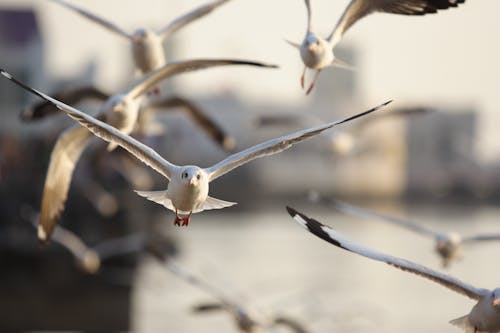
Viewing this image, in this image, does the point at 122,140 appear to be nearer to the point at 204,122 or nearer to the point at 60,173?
the point at 60,173

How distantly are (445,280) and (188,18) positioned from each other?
3.93 meters

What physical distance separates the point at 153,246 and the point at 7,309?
15510 mm

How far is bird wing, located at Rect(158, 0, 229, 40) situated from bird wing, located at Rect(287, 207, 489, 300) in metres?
3.41

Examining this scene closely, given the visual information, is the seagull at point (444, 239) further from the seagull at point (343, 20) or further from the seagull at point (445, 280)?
the seagull at point (445, 280)

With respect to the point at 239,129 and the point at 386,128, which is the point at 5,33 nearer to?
the point at 239,129

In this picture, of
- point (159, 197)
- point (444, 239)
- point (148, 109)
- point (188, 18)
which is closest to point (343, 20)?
point (159, 197)

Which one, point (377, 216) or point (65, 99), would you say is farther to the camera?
point (65, 99)

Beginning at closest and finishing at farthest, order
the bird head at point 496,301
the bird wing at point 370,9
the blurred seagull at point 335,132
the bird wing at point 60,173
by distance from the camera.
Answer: the bird head at point 496,301 → the bird wing at point 370,9 → the bird wing at point 60,173 → the blurred seagull at point 335,132

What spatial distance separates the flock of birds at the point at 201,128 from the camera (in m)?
7.09

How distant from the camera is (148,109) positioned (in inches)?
454

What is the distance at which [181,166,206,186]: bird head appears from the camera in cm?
714

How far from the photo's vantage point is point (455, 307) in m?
33.0

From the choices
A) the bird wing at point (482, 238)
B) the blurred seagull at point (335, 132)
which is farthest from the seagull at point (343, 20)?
the blurred seagull at point (335, 132)

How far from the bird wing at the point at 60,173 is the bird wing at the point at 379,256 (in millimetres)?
2915
